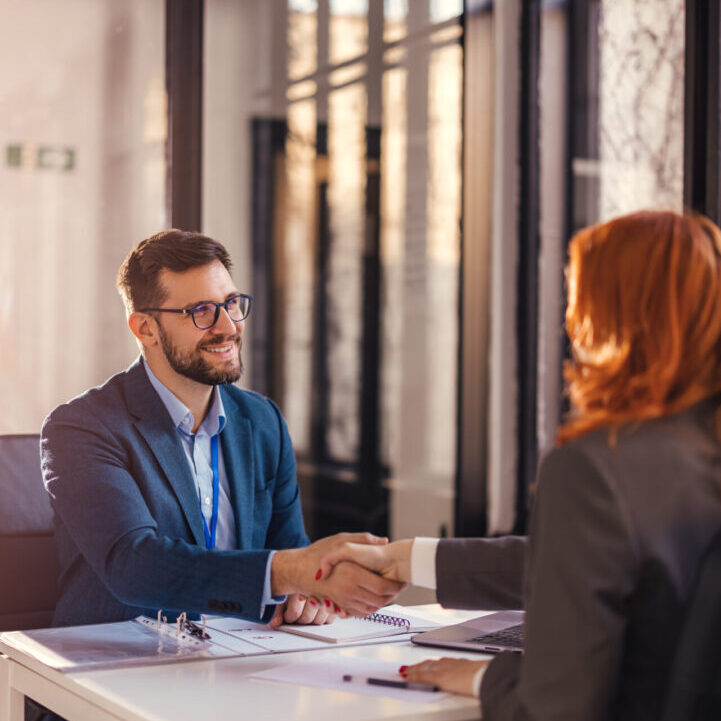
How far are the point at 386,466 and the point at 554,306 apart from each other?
1.09 metres

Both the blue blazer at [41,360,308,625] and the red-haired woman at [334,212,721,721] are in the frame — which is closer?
the red-haired woman at [334,212,721,721]

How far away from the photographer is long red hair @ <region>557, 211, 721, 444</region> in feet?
4.55

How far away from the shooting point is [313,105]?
16.1ft

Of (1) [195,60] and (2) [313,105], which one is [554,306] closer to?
(2) [313,105]

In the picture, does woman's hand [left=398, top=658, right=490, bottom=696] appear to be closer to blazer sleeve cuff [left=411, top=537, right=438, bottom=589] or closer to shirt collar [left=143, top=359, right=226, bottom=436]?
blazer sleeve cuff [left=411, top=537, right=438, bottom=589]

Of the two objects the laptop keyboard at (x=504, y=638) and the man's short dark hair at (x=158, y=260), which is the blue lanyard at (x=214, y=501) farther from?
the laptop keyboard at (x=504, y=638)

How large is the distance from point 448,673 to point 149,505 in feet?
2.72

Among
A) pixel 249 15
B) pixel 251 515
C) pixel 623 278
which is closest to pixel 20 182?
pixel 249 15

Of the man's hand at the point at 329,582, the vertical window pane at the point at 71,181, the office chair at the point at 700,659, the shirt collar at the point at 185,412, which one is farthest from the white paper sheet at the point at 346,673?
the vertical window pane at the point at 71,181

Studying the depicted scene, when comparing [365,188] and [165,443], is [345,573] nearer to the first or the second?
[165,443]

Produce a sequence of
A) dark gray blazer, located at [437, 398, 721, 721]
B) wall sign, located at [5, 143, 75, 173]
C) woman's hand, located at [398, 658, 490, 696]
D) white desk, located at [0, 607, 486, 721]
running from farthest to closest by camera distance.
A: wall sign, located at [5, 143, 75, 173] → woman's hand, located at [398, 658, 490, 696] → white desk, located at [0, 607, 486, 721] → dark gray blazer, located at [437, 398, 721, 721]

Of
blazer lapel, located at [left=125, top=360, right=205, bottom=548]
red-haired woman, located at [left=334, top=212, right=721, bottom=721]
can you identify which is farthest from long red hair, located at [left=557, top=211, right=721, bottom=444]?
blazer lapel, located at [left=125, top=360, right=205, bottom=548]

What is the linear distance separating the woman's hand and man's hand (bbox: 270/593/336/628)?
39 cm

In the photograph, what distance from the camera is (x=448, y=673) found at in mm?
1620
